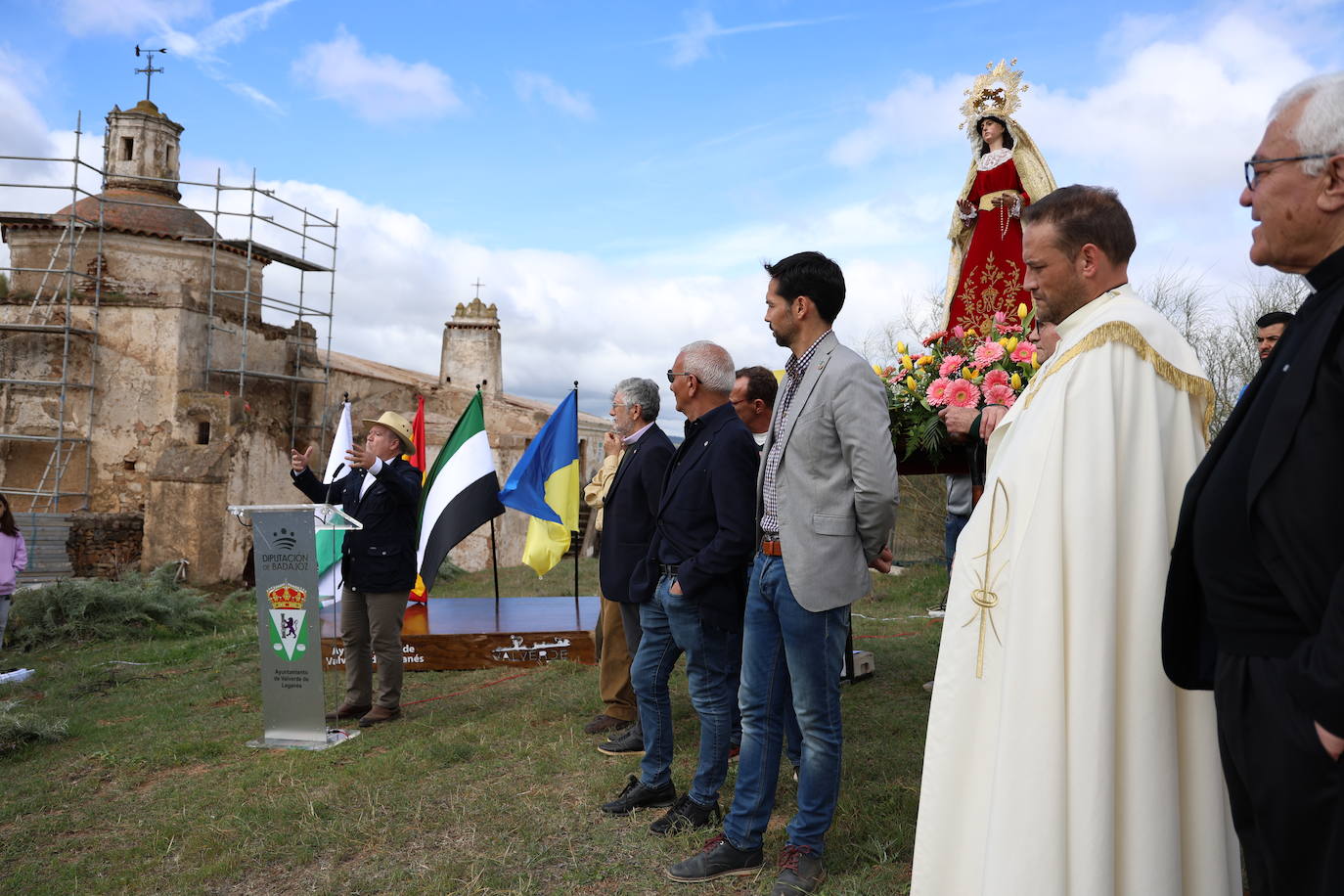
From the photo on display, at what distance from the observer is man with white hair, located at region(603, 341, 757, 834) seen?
388cm

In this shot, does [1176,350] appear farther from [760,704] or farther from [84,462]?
[84,462]

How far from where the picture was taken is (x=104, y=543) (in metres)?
17.3

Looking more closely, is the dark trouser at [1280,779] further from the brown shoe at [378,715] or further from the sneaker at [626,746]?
the brown shoe at [378,715]

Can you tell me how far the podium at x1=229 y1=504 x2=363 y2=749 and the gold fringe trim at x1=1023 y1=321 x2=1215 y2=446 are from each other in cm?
503

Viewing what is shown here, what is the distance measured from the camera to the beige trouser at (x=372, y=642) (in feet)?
21.3

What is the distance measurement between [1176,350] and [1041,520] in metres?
0.59

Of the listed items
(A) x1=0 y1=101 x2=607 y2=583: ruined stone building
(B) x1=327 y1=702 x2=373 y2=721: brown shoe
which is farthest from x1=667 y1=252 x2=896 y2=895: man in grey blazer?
(A) x1=0 y1=101 x2=607 y2=583: ruined stone building

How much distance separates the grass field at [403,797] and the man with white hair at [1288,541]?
2.02 meters

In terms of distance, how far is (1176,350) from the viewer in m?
2.39

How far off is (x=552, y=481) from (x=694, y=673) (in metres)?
4.52

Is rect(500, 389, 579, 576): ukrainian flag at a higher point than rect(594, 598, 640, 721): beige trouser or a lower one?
higher

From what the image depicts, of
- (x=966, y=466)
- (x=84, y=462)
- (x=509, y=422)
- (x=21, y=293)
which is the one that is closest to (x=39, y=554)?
(x=84, y=462)

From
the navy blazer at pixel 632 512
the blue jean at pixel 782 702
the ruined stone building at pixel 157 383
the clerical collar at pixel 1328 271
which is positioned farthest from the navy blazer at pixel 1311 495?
the ruined stone building at pixel 157 383

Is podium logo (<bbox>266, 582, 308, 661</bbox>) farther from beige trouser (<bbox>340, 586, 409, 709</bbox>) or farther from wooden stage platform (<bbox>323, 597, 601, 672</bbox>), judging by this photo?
wooden stage platform (<bbox>323, 597, 601, 672</bbox>)
